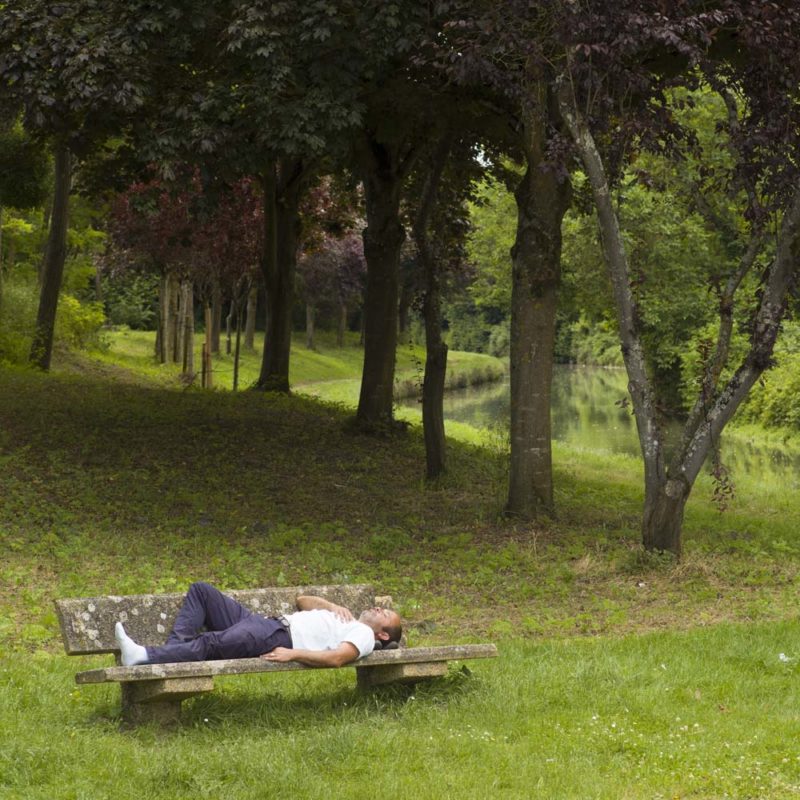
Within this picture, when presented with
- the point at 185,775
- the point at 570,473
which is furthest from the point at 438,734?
the point at 570,473

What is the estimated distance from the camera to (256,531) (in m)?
14.3

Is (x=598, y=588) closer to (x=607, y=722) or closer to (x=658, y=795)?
(x=607, y=722)

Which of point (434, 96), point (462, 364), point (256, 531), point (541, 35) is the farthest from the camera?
point (462, 364)

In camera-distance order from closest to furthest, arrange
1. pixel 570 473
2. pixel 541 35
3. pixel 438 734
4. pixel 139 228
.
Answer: pixel 438 734 < pixel 541 35 < pixel 570 473 < pixel 139 228

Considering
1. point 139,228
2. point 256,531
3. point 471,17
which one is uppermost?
point 471,17

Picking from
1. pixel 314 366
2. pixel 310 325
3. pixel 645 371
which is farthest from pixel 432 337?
pixel 310 325

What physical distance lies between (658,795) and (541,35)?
29.8ft

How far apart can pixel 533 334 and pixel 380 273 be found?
19.1 ft

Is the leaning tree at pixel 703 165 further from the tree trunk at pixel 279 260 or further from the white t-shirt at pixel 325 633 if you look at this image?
the tree trunk at pixel 279 260

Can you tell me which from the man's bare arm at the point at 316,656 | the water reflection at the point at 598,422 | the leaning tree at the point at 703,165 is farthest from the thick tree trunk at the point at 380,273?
the man's bare arm at the point at 316,656

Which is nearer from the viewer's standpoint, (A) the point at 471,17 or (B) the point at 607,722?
(B) the point at 607,722

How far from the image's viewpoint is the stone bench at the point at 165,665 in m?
6.89

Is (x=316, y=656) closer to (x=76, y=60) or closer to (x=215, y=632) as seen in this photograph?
(x=215, y=632)

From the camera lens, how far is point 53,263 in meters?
24.9
